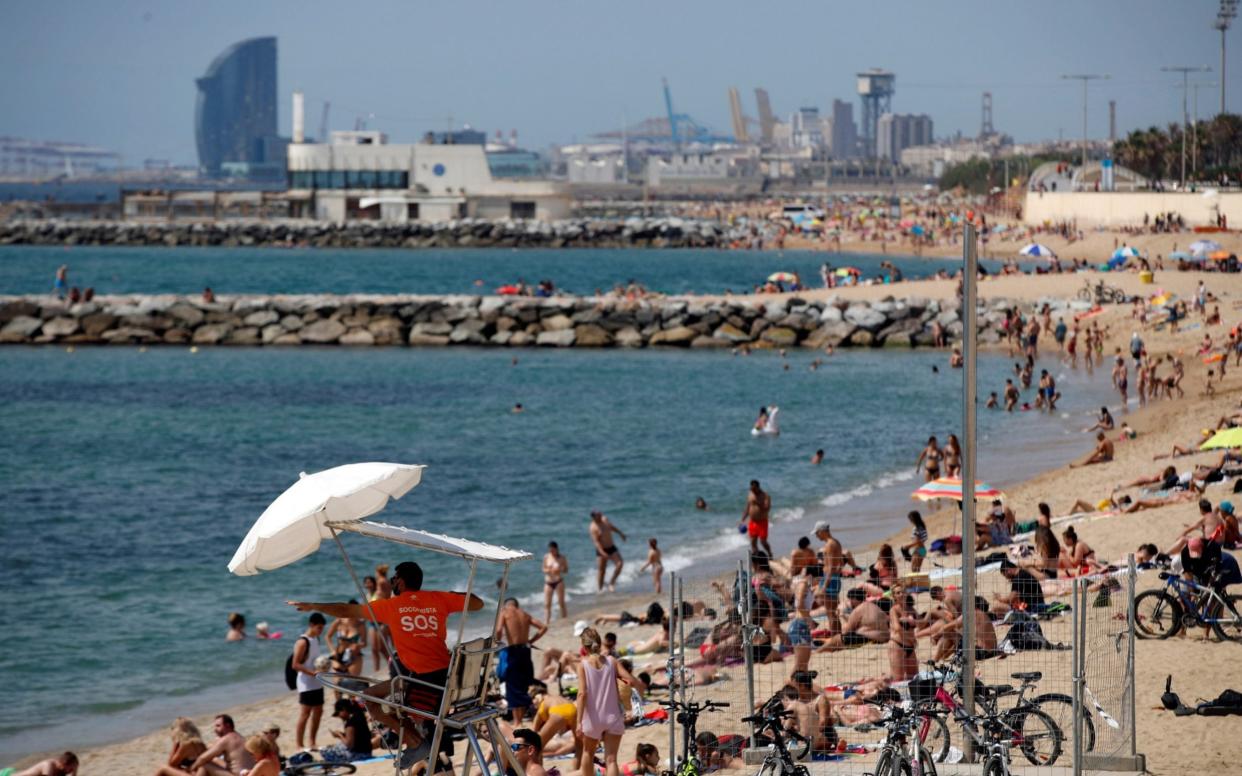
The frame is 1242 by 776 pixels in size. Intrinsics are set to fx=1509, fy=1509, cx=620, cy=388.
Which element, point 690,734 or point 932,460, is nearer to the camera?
point 690,734

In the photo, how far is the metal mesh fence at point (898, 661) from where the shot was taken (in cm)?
888

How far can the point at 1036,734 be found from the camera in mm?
8820

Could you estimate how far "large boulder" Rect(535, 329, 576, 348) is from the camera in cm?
4756

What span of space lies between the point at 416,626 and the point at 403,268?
78.7 m

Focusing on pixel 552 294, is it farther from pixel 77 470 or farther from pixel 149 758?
pixel 149 758

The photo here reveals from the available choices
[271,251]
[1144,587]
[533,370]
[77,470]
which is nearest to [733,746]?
[1144,587]

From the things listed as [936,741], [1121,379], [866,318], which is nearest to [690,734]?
[936,741]

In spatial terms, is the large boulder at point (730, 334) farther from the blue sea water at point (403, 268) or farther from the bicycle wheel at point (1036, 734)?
the bicycle wheel at point (1036, 734)

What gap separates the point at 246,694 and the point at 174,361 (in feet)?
105

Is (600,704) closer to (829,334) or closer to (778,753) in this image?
(778,753)

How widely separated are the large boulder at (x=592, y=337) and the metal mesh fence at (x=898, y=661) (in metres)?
34.6

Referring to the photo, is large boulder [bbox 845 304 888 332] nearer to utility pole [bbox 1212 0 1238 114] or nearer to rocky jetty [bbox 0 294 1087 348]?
rocky jetty [bbox 0 294 1087 348]

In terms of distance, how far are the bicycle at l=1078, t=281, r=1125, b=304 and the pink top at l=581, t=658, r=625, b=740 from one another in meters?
38.9

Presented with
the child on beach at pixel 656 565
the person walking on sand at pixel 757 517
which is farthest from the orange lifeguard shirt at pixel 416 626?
the person walking on sand at pixel 757 517
